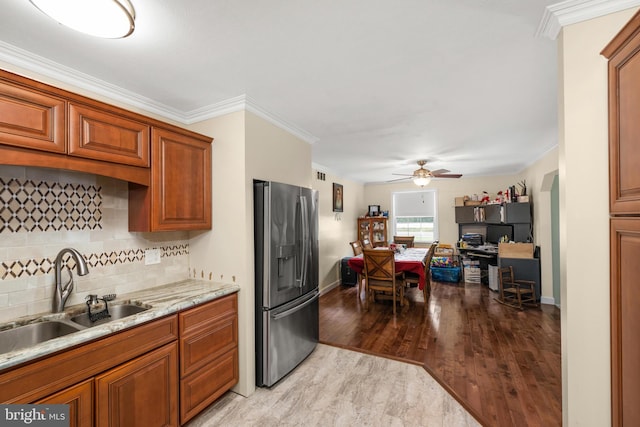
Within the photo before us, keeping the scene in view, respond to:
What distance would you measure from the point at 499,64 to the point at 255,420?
3034 mm

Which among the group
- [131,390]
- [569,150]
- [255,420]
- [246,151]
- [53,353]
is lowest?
[255,420]

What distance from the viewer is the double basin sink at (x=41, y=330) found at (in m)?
1.50

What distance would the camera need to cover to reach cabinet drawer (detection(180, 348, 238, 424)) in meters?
1.88

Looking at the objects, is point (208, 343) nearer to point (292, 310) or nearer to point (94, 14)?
point (292, 310)

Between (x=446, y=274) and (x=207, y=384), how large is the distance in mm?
5415

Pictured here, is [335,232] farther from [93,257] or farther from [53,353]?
[53,353]

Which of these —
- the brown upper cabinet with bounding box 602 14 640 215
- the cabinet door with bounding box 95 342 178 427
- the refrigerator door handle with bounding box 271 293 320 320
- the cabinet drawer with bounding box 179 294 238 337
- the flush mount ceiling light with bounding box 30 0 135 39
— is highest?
the flush mount ceiling light with bounding box 30 0 135 39

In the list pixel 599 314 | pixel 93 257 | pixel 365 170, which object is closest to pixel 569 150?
pixel 599 314

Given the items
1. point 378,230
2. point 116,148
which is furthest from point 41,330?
point 378,230

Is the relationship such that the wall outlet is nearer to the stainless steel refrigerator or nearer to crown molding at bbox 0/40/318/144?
the stainless steel refrigerator

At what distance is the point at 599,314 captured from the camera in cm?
122

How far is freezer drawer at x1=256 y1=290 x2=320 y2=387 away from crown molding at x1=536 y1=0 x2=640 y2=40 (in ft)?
8.54

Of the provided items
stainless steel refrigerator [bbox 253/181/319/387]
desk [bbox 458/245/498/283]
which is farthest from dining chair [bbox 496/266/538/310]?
stainless steel refrigerator [bbox 253/181/319/387]

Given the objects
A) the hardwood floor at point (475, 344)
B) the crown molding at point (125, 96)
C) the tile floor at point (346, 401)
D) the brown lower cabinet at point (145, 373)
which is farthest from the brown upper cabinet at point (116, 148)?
the hardwood floor at point (475, 344)
